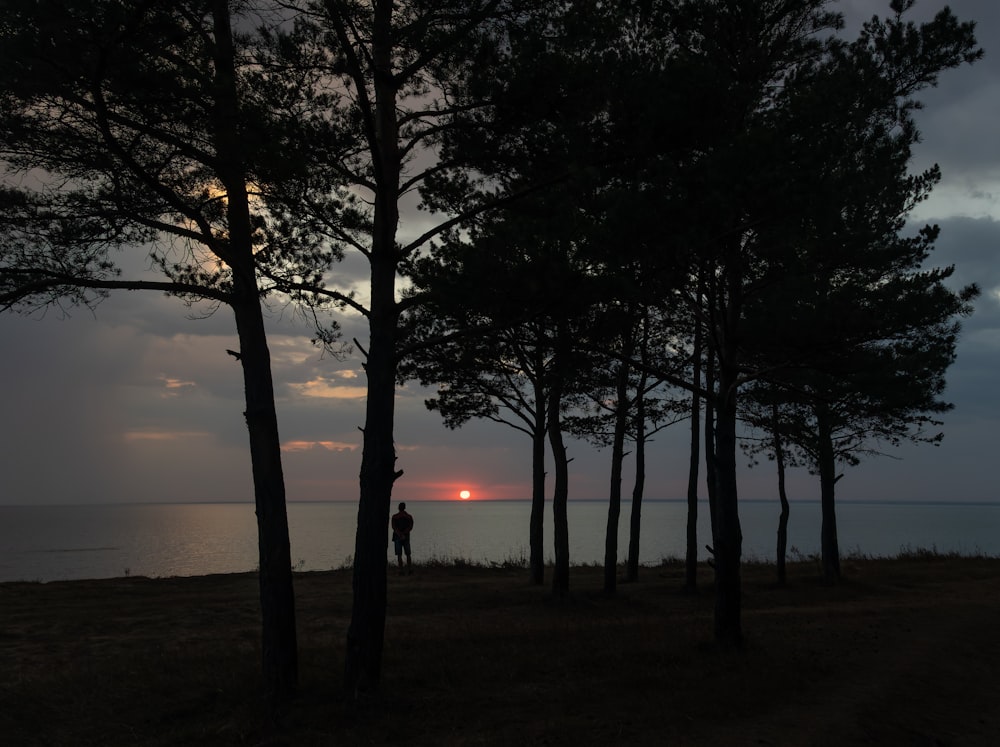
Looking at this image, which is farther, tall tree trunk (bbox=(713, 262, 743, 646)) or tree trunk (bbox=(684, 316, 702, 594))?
tree trunk (bbox=(684, 316, 702, 594))

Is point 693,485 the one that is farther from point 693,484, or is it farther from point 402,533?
point 402,533

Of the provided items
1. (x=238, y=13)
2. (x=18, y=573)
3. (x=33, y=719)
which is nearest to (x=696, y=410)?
(x=238, y=13)

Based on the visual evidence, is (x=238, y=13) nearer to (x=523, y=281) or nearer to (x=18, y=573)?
(x=523, y=281)

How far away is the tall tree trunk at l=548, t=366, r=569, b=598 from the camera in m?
17.7

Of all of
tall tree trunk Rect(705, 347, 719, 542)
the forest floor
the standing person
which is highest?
tall tree trunk Rect(705, 347, 719, 542)

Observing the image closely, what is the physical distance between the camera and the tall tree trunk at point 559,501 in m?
17.7

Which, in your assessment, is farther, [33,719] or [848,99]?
[848,99]

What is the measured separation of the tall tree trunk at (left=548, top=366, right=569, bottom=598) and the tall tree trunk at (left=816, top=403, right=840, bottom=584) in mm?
7431

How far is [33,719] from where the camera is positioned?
8.80m

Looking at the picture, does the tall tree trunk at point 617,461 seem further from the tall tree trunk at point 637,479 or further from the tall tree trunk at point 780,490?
the tall tree trunk at point 780,490

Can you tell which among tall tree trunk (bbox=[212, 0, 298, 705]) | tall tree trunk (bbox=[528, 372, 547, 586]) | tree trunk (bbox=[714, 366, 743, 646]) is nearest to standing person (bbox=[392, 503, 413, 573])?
tall tree trunk (bbox=[528, 372, 547, 586])

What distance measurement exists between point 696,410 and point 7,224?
54.1 ft

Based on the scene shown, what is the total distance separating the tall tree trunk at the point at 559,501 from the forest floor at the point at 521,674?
0.63 m

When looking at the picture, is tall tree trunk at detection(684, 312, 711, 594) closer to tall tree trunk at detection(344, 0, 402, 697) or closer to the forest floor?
the forest floor
